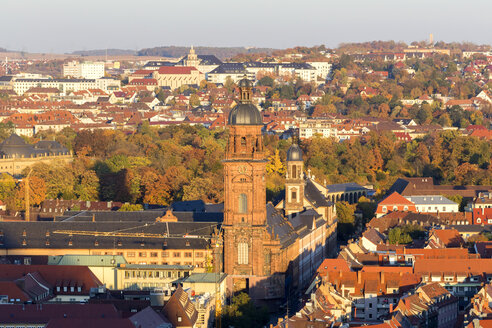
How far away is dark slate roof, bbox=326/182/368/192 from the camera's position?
354ft

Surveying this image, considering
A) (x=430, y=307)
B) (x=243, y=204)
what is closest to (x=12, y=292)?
(x=243, y=204)

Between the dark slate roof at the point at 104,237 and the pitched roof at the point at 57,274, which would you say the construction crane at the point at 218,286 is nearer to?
the dark slate roof at the point at 104,237

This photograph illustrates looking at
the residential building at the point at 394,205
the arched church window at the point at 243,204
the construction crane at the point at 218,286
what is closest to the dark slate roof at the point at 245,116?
the arched church window at the point at 243,204

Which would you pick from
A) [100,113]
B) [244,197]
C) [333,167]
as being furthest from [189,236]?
[100,113]

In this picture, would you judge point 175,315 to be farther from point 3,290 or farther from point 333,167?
point 333,167

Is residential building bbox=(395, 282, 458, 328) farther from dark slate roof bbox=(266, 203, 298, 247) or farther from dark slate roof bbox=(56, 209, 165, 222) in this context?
dark slate roof bbox=(56, 209, 165, 222)

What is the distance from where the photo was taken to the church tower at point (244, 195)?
67.2 meters

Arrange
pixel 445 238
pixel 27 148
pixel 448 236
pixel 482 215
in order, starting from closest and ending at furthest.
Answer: pixel 445 238, pixel 448 236, pixel 482 215, pixel 27 148

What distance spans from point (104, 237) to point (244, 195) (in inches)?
332

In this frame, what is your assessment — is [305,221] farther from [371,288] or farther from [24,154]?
[24,154]

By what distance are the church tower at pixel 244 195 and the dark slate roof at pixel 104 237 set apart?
9.00 ft

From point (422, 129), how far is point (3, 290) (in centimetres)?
9597

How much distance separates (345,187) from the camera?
10988cm

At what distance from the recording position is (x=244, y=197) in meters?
67.6
